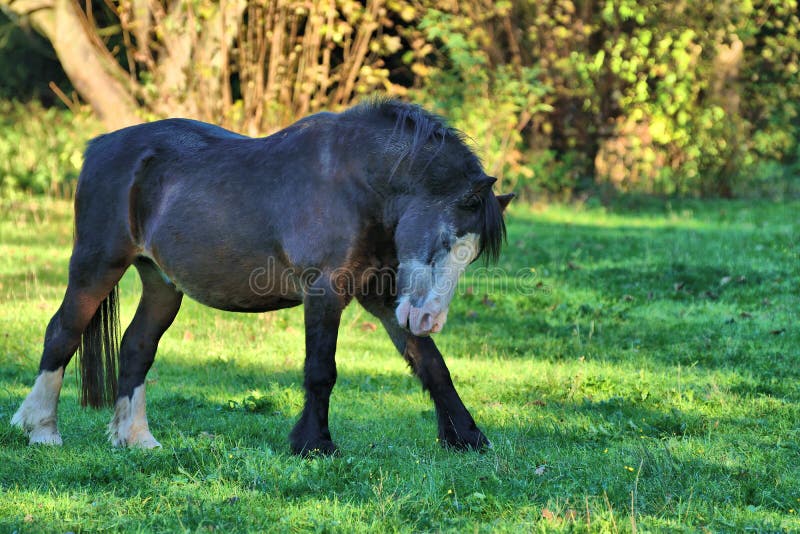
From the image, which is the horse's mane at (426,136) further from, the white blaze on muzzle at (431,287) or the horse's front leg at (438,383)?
the horse's front leg at (438,383)

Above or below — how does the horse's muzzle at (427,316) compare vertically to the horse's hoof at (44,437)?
above

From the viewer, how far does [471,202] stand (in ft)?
16.5

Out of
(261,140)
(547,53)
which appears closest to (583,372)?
(261,140)

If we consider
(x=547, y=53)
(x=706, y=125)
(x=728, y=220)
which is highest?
(x=547, y=53)

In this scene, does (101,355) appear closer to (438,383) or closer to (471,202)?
(438,383)

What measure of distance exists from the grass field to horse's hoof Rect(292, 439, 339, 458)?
0.35ft

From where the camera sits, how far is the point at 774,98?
16.1 metres

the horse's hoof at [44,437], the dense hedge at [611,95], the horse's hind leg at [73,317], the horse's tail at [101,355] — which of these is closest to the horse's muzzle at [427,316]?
the horse's hind leg at [73,317]

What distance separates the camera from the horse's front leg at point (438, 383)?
5418mm

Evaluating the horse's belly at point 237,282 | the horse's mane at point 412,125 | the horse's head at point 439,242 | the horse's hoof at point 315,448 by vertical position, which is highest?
the horse's mane at point 412,125

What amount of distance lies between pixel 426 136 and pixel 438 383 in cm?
148

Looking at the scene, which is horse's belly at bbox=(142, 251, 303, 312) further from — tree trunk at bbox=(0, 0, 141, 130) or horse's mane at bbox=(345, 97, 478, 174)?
tree trunk at bbox=(0, 0, 141, 130)

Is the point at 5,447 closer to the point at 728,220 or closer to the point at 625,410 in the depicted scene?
the point at 625,410

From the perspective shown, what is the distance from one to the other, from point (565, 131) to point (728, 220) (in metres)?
3.67
